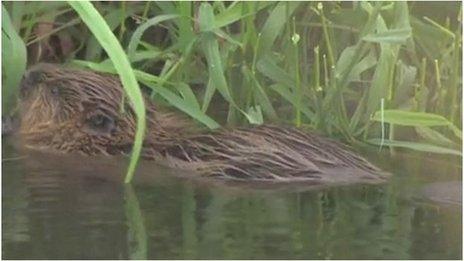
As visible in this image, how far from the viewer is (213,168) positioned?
407cm

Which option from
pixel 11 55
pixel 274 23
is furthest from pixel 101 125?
pixel 274 23

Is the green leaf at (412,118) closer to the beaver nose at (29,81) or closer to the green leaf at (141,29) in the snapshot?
the green leaf at (141,29)

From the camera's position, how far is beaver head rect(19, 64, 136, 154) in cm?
437

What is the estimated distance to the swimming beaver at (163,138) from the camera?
4016mm

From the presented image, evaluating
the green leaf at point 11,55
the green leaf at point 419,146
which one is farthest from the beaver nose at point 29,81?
the green leaf at point 419,146

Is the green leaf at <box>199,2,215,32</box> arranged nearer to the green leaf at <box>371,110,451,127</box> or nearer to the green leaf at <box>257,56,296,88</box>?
the green leaf at <box>257,56,296,88</box>

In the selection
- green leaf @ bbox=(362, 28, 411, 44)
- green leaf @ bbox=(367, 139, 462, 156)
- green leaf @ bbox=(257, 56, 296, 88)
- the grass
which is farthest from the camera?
green leaf @ bbox=(257, 56, 296, 88)

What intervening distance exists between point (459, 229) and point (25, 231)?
965mm

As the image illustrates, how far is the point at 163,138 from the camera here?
4.27 m

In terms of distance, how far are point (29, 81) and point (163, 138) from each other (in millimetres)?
502

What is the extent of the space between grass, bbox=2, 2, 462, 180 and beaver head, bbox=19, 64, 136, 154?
0.24 ft

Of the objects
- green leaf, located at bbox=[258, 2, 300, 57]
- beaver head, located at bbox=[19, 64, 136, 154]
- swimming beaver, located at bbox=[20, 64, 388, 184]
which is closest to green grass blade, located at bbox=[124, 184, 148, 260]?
swimming beaver, located at bbox=[20, 64, 388, 184]

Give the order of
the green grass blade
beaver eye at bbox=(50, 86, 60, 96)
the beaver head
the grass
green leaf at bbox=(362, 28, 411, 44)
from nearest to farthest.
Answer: the green grass blade → green leaf at bbox=(362, 28, 411, 44) → the grass → the beaver head → beaver eye at bbox=(50, 86, 60, 96)

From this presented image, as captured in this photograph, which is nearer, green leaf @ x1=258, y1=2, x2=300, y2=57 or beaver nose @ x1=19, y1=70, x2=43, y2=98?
green leaf @ x1=258, y1=2, x2=300, y2=57
